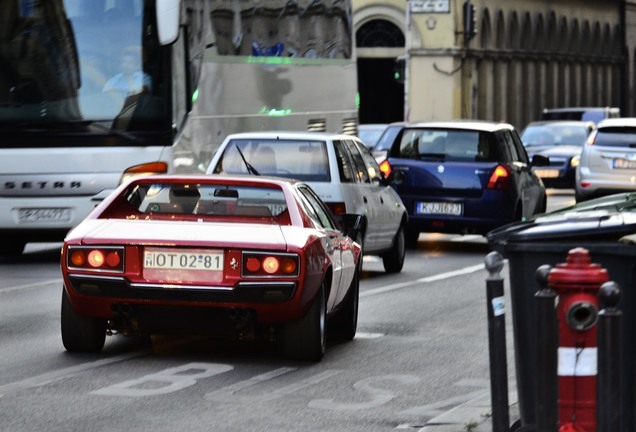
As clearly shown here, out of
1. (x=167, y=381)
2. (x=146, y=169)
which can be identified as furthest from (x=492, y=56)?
(x=167, y=381)

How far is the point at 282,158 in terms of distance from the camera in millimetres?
17719

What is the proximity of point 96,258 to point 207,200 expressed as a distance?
1.16 m

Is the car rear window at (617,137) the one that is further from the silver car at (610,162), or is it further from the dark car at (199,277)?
the dark car at (199,277)

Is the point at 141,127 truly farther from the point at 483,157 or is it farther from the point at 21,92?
the point at 483,157

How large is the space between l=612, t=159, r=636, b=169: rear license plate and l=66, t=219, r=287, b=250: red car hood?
20.0m

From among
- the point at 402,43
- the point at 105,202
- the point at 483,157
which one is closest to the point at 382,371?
the point at 105,202

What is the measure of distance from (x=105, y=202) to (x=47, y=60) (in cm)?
851

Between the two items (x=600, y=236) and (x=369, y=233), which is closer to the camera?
(x=600, y=236)

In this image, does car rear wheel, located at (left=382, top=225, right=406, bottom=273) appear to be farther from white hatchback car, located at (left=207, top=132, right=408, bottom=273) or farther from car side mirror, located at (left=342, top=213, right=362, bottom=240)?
car side mirror, located at (left=342, top=213, right=362, bottom=240)

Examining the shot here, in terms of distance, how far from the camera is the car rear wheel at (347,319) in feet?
42.5

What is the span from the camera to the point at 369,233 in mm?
18641

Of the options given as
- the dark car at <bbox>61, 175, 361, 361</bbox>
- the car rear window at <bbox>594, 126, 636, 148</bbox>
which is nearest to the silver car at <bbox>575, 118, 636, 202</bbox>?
the car rear window at <bbox>594, 126, 636, 148</bbox>

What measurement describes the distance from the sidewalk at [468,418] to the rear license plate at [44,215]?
1083 cm

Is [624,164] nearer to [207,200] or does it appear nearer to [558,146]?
[558,146]
